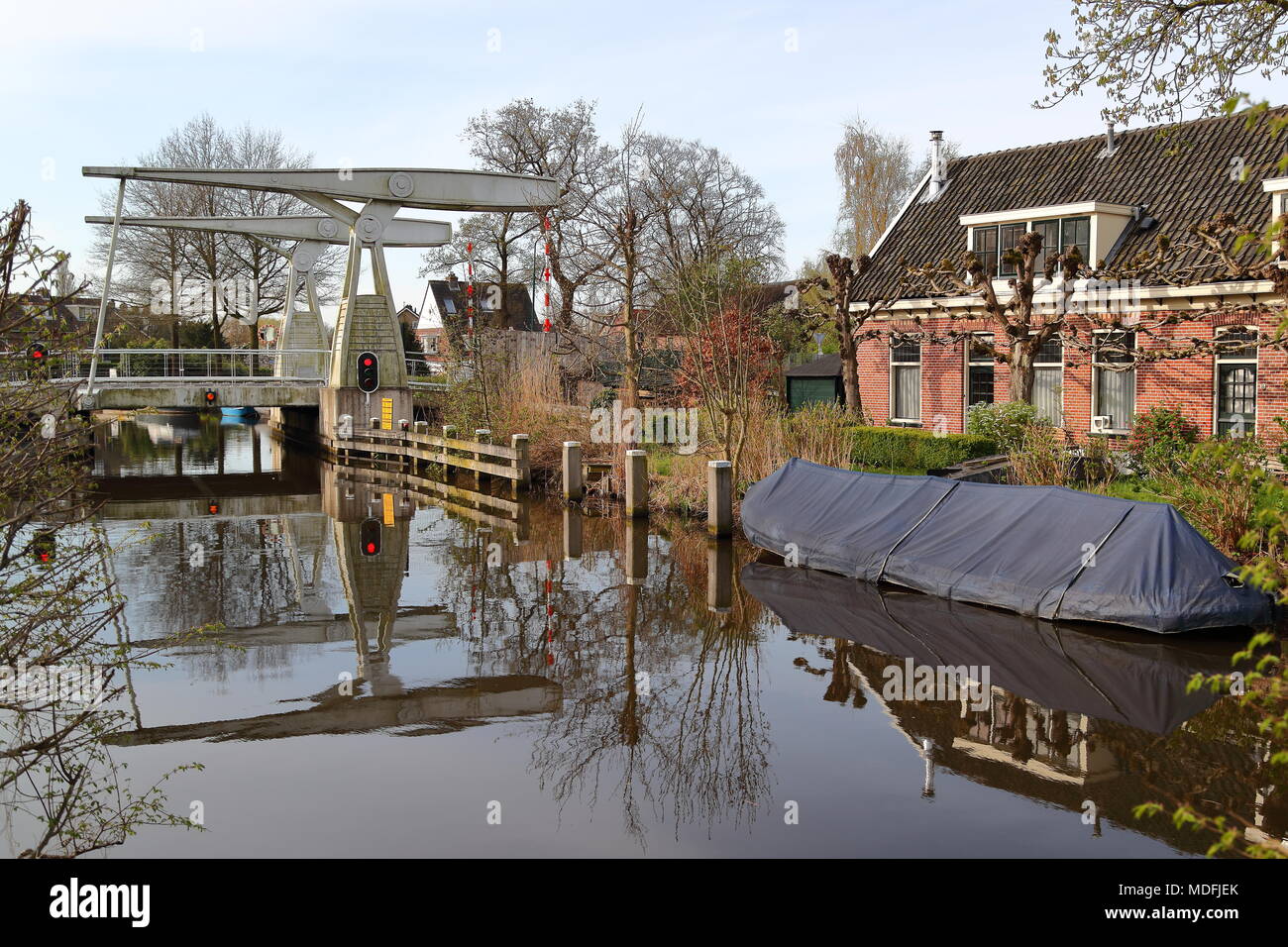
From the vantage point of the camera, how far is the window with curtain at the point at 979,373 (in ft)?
63.3

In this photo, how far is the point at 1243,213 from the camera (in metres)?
16.2

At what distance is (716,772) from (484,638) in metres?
3.50

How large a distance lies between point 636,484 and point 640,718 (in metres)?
8.10

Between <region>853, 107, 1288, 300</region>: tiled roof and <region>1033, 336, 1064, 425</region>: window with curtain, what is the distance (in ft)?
5.87

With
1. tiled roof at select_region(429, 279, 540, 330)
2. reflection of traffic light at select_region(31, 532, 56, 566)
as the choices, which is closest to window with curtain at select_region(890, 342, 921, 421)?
tiled roof at select_region(429, 279, 540, 330)

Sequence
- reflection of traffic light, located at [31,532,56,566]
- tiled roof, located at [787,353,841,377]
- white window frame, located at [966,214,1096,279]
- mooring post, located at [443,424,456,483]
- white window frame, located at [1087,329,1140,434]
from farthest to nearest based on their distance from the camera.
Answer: tiled roof, located at [787,353,841,377], mooring post, located at [443,424,456,483], white window frame, located at [966,214,1096,279], white window frame, located at [1087,329,1140,434], reflection of traffic light, located at [31,532,56,566]

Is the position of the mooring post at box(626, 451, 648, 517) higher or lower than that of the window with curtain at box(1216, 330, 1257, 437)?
lower

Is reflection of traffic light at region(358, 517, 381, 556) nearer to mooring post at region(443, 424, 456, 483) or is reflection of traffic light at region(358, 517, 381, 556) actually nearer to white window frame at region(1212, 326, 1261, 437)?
mooring post at region(443, 424, 456, 483)

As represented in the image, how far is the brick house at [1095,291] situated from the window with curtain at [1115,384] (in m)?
0.02

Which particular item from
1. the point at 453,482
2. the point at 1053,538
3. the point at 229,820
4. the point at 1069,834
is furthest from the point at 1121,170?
the point at 229,820

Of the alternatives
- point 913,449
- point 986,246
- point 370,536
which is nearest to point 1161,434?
point 913,449

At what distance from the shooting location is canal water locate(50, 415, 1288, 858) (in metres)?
5.61
